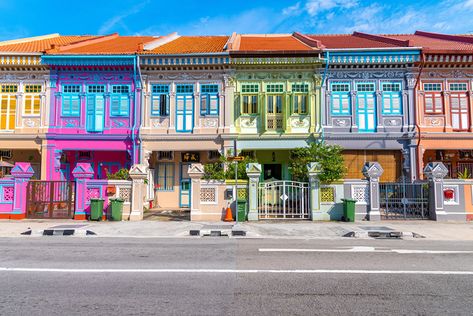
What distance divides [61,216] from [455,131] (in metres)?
19.2

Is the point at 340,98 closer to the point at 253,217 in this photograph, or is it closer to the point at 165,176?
the point at 253,217

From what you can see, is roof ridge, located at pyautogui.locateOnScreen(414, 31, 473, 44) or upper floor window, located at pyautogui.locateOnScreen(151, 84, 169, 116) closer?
upper floor window, located at pyautogui.locateOnScreen(151, 84, 169, 116)

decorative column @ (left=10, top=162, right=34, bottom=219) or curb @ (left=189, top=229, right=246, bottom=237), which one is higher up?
decorative column @ (left=10, top=162, right=34, bottom=219)

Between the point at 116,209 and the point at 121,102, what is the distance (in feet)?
21.9

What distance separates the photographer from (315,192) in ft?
Result: 48.6

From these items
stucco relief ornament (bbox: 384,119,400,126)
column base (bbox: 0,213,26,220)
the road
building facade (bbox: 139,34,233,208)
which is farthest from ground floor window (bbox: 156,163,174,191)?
stucco relief ornament (bbox: 384,119,400,126)

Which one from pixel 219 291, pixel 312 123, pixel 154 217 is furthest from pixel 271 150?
pixel 219 291

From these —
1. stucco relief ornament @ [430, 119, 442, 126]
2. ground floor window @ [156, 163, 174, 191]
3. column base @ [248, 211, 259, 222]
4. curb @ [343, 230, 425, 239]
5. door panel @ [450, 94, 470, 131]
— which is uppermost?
door panel @ [450, 94, 470, 131]

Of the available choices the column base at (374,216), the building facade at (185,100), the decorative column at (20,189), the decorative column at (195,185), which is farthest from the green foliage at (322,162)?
the decorative column at (20,189)

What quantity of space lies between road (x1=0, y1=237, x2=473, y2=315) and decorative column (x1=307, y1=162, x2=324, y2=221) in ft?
17.1

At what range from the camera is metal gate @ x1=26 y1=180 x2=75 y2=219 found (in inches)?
596

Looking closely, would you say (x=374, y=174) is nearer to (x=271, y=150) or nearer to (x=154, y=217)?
(x=271, y=150)

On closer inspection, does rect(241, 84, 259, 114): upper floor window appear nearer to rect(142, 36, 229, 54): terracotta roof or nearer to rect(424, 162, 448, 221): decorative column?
rect(142, 36, 229, 54): terracotta roof

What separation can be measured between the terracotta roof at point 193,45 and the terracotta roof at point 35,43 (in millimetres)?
6141
